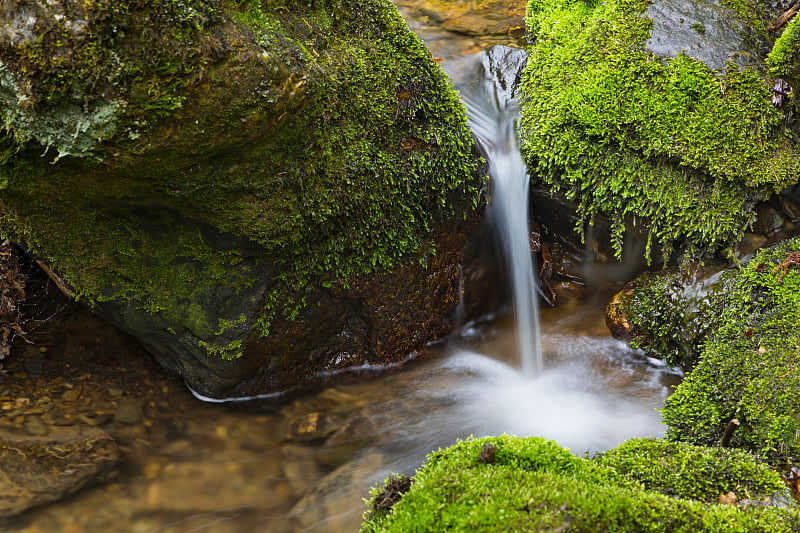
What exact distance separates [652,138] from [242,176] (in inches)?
122

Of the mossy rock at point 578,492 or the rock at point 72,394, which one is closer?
the mossy rock at point 578,492

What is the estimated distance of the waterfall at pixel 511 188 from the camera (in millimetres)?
4844

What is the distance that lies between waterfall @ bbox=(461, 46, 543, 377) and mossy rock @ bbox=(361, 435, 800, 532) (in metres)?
2.19

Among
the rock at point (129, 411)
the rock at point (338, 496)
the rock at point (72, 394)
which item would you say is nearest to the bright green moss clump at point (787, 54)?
the rock at point (338, 496)

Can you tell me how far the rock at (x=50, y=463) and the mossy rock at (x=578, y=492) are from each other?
2.28 meters

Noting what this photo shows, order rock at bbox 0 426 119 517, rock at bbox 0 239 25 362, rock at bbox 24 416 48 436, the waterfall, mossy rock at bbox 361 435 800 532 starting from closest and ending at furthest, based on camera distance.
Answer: mossy rock at bbox 361 435 800 532 < rock at bbox 0 426 119 517 < rock at bbox 24 416 48 436 < rock at bbox 0 239 25 362 < the waterfall

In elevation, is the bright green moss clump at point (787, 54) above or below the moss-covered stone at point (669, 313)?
above

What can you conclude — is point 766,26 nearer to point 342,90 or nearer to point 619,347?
point 619,347

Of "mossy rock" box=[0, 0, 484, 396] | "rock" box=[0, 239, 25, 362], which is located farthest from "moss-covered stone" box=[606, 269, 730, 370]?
"rock" box=[0, 239, 25, 362]

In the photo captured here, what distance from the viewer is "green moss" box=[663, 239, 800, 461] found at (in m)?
3.13

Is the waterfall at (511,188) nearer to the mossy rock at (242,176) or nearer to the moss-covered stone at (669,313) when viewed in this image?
the mossy rock at (242,176)

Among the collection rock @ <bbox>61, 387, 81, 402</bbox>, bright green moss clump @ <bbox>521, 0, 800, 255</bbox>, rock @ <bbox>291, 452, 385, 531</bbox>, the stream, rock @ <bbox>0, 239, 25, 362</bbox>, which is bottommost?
rock @ <bbox>291, 452, 385, 531</bbox>

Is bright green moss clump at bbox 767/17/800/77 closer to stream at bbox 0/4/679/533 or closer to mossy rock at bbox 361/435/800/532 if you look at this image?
stream at bbox 0/4/679/533

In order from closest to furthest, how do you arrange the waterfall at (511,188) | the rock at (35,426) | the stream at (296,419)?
the stream at (296,419) → the rock at (35,426) → the waterfall at (511,188)
